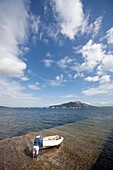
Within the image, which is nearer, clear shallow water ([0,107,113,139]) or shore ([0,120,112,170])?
shore ([0,120,112,170])

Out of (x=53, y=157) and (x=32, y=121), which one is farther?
(x=32, y=121)

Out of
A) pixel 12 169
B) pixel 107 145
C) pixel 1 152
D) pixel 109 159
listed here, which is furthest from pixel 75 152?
pixel 1 152

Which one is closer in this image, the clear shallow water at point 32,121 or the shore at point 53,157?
the shore at point 53,157

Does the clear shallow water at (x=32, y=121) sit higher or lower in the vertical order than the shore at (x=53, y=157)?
higher

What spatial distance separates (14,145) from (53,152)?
698cm

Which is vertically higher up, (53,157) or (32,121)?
(32,121)

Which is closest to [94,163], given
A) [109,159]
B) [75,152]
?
[109,159]

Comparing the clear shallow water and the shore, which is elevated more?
the clear shallow water

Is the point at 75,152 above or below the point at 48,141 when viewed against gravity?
below

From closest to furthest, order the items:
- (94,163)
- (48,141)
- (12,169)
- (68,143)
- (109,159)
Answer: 1. (12,169)
2. (94,163)
3. (109,159)
4. (48,141)
5. (68,143)

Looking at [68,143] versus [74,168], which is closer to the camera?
[74,168]

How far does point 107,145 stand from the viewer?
74.3ft

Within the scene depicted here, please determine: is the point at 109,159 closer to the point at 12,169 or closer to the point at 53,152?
the point at 53,152

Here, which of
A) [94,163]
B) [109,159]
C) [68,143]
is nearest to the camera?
[94,163]
